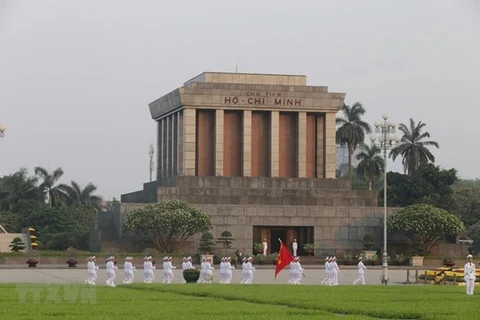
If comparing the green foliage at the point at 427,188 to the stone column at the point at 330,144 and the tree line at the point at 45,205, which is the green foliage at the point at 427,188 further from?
the tree line at the point at 45,205

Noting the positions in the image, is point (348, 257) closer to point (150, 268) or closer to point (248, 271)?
point (248, 271)

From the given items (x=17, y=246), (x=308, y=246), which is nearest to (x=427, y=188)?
(x=308, y=246)

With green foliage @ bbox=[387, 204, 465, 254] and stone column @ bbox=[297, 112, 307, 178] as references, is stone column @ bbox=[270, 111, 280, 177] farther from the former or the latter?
green foliage @ bbox=[387, 204, 465, 254]

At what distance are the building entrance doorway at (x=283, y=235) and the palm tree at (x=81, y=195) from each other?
40253mm

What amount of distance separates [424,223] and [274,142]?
586 inches

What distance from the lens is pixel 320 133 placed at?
87812mm

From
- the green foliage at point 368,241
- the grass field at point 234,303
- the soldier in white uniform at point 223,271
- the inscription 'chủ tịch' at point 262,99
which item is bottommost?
the grass field at point 234,303

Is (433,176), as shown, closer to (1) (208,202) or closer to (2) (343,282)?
(1) (208,202)

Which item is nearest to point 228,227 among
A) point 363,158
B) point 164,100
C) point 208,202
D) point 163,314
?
point 208,202

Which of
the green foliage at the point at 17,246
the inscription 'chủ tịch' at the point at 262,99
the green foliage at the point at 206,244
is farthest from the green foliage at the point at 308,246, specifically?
the green foliage at the point at 17,246

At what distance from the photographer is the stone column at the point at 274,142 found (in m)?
85.8

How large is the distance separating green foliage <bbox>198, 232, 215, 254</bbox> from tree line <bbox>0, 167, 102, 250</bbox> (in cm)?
1723

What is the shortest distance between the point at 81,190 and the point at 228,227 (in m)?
47.5

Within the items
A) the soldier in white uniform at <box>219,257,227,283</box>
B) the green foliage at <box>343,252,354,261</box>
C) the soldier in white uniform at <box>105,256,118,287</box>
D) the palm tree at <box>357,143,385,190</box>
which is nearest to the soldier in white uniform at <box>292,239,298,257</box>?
the green foliage at <box>343,252,354,261</box>
